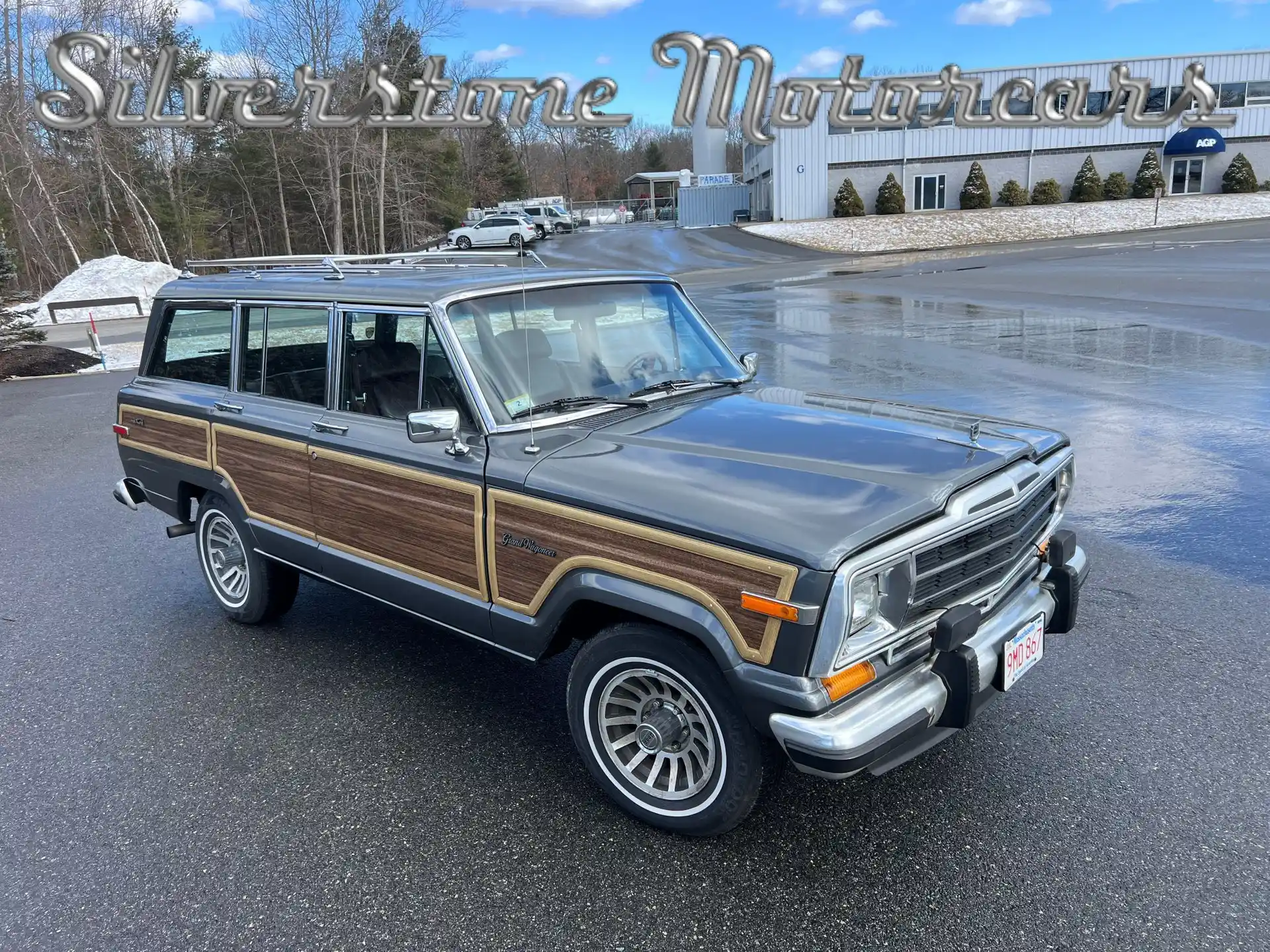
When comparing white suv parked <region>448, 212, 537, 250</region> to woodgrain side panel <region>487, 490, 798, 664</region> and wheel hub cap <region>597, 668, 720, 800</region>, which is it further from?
wheel hub cap <region>597, 668, 720, 800</region>

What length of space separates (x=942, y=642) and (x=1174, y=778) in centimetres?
127

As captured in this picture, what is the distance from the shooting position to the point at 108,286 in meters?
28.1

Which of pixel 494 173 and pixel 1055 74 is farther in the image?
pixel 494 173

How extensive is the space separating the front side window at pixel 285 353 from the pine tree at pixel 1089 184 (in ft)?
167

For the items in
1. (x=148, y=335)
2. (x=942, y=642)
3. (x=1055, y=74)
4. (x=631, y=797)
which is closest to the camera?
(x=942, y=642)

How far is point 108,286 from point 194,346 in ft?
88.5

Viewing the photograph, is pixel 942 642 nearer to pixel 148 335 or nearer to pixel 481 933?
pixel 481 933

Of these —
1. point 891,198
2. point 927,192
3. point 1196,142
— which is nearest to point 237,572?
point 891,198

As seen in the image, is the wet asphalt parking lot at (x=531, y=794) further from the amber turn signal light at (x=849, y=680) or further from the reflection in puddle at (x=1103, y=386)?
the amber turn signal light at (x=849, y=680)

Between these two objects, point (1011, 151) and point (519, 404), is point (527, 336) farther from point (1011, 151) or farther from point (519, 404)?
point (1011, 151)

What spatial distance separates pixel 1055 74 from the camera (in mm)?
46656

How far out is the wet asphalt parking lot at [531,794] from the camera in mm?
2842

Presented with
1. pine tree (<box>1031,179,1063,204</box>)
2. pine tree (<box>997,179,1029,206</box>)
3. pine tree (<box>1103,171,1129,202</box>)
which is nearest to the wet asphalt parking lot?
pine tree (<box>997,179,1029,206</box>)

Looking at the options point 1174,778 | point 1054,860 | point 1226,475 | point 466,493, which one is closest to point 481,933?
point 466,493
